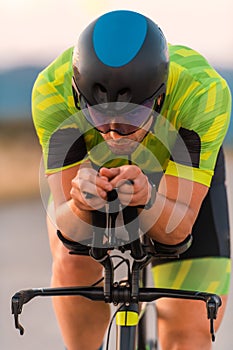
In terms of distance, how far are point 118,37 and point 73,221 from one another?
629 millimetres

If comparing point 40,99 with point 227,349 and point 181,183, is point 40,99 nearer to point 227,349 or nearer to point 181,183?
point 181,183

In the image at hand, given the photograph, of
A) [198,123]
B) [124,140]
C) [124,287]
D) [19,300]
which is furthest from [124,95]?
[19,300]

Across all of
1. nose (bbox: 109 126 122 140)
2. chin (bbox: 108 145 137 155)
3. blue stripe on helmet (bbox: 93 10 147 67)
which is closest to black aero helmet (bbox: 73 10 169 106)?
blue stripe on helmet (bbox: 93 10 147 67)

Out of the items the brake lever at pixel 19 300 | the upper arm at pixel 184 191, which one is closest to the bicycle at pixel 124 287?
the brake lever at pixel 19 300

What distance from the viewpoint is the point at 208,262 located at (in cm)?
423

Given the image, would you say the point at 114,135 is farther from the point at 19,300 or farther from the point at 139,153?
the point at 19,300

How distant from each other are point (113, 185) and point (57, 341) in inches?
153

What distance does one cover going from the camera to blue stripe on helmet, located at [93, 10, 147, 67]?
3201 mm

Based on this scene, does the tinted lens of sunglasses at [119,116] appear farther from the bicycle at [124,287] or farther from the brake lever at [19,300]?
the brake lever at [19,300]

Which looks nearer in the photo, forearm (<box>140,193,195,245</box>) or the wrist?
the wrist

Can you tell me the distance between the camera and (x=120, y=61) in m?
3.19

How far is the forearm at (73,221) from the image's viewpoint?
10.8 feet

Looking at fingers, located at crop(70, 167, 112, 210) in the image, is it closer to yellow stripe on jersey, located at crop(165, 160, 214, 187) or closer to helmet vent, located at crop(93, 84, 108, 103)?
helmet vent, located at crop(93, 84, 108, 103)

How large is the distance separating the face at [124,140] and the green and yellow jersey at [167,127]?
0.36 ft
